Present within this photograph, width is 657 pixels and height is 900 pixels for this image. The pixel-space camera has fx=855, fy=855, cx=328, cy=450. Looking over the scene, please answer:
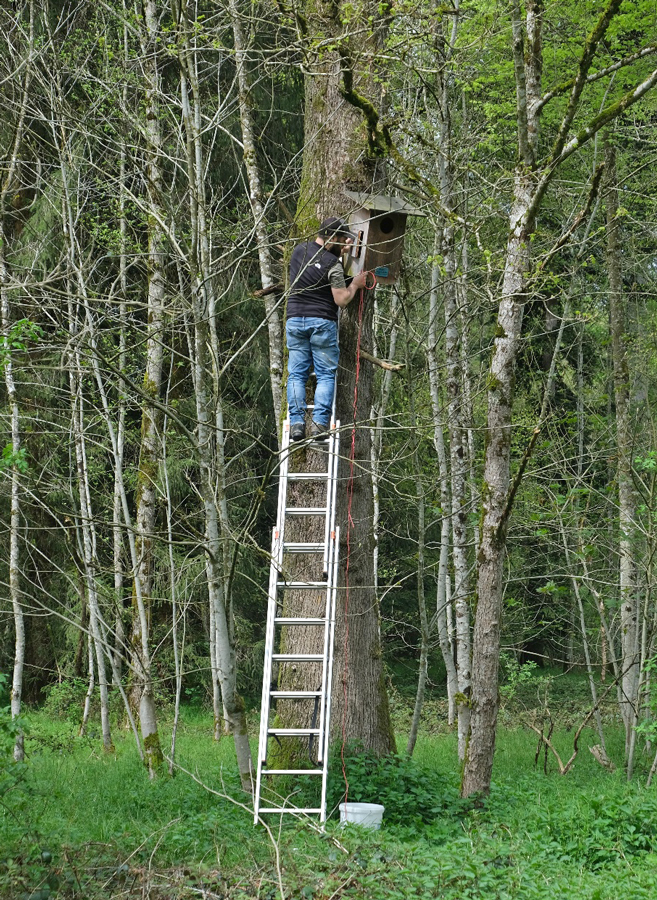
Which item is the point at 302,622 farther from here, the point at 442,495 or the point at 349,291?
the point at 442,495

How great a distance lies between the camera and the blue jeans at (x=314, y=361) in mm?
7121

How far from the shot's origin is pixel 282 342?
1049 cm

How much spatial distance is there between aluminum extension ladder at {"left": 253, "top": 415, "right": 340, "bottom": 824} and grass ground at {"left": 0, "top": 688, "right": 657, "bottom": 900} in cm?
36

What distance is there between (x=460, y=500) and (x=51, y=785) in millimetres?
5148

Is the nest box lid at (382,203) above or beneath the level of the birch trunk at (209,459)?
above

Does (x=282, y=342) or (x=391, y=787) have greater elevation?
(x=282, y=342)

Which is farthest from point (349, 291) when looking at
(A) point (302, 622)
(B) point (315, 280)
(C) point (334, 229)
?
(A) point (302, 622)

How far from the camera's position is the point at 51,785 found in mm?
7656

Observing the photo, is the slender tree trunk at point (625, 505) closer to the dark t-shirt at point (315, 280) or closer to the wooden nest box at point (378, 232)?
the wooden nest box at point (378, 232)

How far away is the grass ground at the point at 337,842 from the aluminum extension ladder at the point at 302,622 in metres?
0.36

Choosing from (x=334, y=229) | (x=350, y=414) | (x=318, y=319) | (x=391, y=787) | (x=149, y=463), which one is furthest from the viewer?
(x=149, y=463)

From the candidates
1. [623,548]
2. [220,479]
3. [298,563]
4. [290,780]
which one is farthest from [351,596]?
[623,548]

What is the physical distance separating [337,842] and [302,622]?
1.58 metres

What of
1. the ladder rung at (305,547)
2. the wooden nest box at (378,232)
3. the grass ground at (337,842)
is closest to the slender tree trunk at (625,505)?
the grass ground at (337,842)
